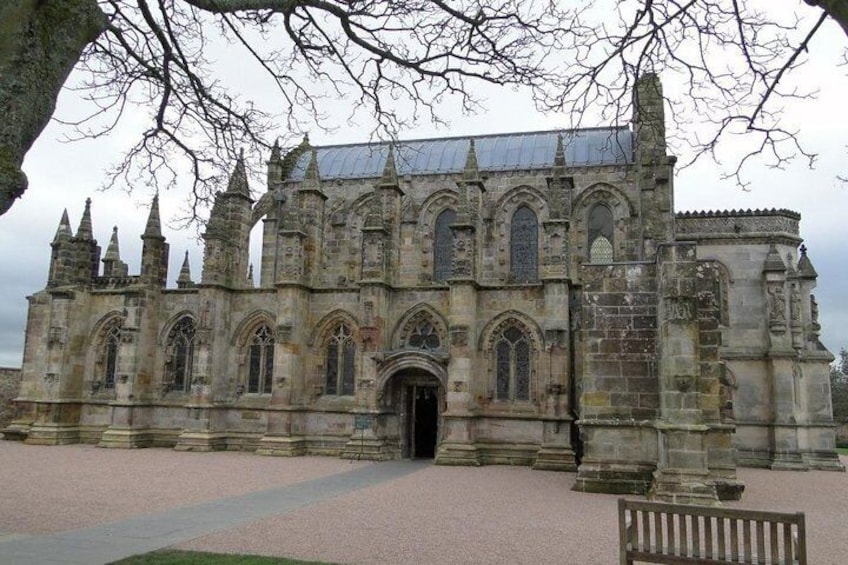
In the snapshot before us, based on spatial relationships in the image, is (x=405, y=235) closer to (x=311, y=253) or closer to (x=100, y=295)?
(x=311, y=253)

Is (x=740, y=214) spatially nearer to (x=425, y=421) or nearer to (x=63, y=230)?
(x=425, y=421)

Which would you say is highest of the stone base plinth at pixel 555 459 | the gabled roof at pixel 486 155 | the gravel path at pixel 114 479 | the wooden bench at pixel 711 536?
the gabled roof at pixel 486 155

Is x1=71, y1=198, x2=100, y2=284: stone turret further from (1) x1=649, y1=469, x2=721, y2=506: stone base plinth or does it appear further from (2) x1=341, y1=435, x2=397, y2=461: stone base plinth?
(1) x1=649, y1=469, x2=721, y2=506: stone base plinth

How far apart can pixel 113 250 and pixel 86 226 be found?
25.0 ft

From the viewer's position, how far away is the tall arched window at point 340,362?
77.0 feet

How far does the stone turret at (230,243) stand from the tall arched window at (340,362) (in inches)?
171

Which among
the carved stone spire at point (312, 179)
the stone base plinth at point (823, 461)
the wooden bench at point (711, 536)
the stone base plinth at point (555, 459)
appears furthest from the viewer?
the carved stone spire at point (312, 179)

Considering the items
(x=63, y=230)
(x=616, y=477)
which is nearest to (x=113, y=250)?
(x=63, y=230)

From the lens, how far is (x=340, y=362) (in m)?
23.6

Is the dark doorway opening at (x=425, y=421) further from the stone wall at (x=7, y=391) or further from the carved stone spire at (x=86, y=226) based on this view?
the stone wall at (x=7, y=391)

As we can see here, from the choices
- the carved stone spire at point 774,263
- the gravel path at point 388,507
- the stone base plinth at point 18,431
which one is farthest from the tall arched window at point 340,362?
the carved stone spire at point 774,263

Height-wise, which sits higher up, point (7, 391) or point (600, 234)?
point (600, 234)

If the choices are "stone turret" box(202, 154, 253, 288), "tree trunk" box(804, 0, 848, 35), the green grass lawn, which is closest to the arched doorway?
"stone turret" box(202, 154, 253, 288)

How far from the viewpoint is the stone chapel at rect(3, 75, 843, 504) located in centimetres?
2139
